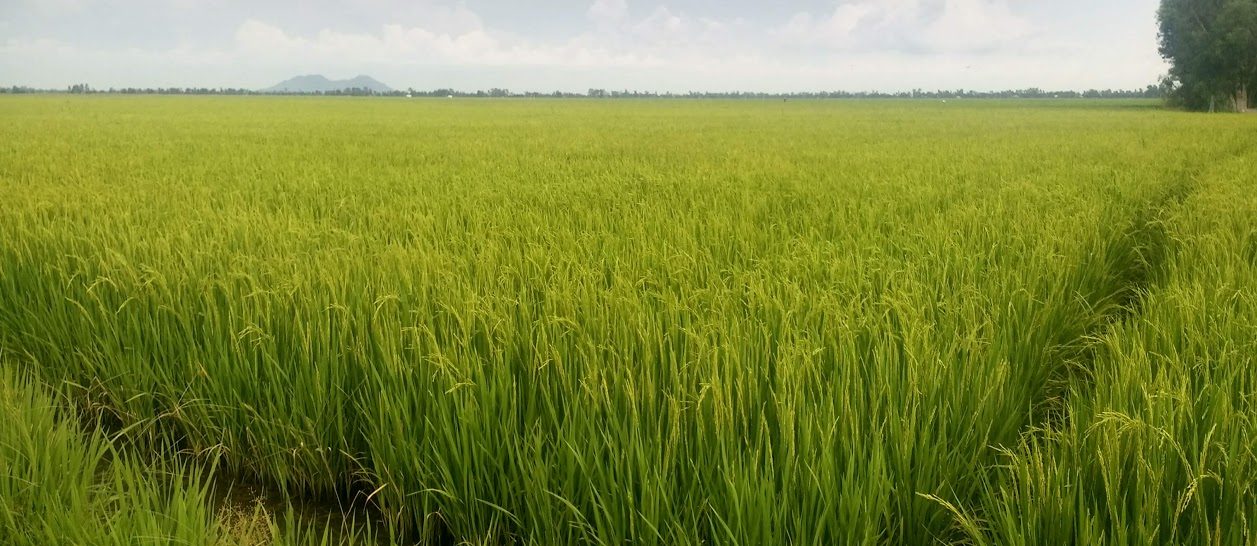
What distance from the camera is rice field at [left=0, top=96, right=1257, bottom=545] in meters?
1.32

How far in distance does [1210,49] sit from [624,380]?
1724 inches

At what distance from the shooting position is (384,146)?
35.5ft

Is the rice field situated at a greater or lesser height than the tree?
lesser

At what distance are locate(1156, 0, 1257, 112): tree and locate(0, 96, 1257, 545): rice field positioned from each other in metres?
39.9

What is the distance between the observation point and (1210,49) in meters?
34.5

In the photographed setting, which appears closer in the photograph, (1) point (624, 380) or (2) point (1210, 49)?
(1) point (624, 380)

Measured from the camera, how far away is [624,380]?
1.62 metres

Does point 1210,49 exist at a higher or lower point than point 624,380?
higher

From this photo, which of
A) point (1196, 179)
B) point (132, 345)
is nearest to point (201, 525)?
point (132, 345)

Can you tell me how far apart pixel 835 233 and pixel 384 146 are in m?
8.63

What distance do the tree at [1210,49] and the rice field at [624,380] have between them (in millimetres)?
39860

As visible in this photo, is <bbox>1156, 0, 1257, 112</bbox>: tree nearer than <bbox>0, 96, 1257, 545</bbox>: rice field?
No

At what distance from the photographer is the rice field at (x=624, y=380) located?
132 centimetres

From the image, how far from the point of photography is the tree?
3384 centimetres
